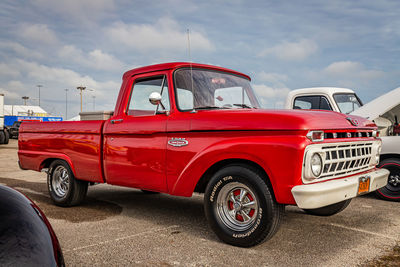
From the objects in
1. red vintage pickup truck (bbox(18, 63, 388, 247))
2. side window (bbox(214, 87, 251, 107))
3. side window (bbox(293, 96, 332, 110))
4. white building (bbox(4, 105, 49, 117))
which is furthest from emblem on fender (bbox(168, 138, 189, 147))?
white building (bbox(4, 105, 49, 117))

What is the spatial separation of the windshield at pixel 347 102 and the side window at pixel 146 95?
14.6ft

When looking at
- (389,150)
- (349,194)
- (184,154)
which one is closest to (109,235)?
(184,154)

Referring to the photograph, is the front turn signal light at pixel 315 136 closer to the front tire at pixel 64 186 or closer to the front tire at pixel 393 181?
the front tire at pixel 393 181

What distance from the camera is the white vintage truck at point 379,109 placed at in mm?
5988

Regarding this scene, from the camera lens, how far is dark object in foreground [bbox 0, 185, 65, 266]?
1.31 metres

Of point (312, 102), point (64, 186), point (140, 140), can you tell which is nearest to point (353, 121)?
point (140, 140)

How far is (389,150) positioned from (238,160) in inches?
148

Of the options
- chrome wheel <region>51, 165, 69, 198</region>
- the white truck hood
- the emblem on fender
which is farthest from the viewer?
the white truck hood

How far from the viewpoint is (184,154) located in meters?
3.91

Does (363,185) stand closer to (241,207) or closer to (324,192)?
(324,192)

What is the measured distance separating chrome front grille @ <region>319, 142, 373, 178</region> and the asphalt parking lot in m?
0.79

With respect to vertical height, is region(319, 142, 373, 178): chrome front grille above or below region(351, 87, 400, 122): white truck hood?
below

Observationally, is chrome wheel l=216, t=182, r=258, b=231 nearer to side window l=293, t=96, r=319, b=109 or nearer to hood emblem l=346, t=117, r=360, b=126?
hood emblem l=346, t=117, r=360, b=126

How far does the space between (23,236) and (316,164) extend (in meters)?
2.57
